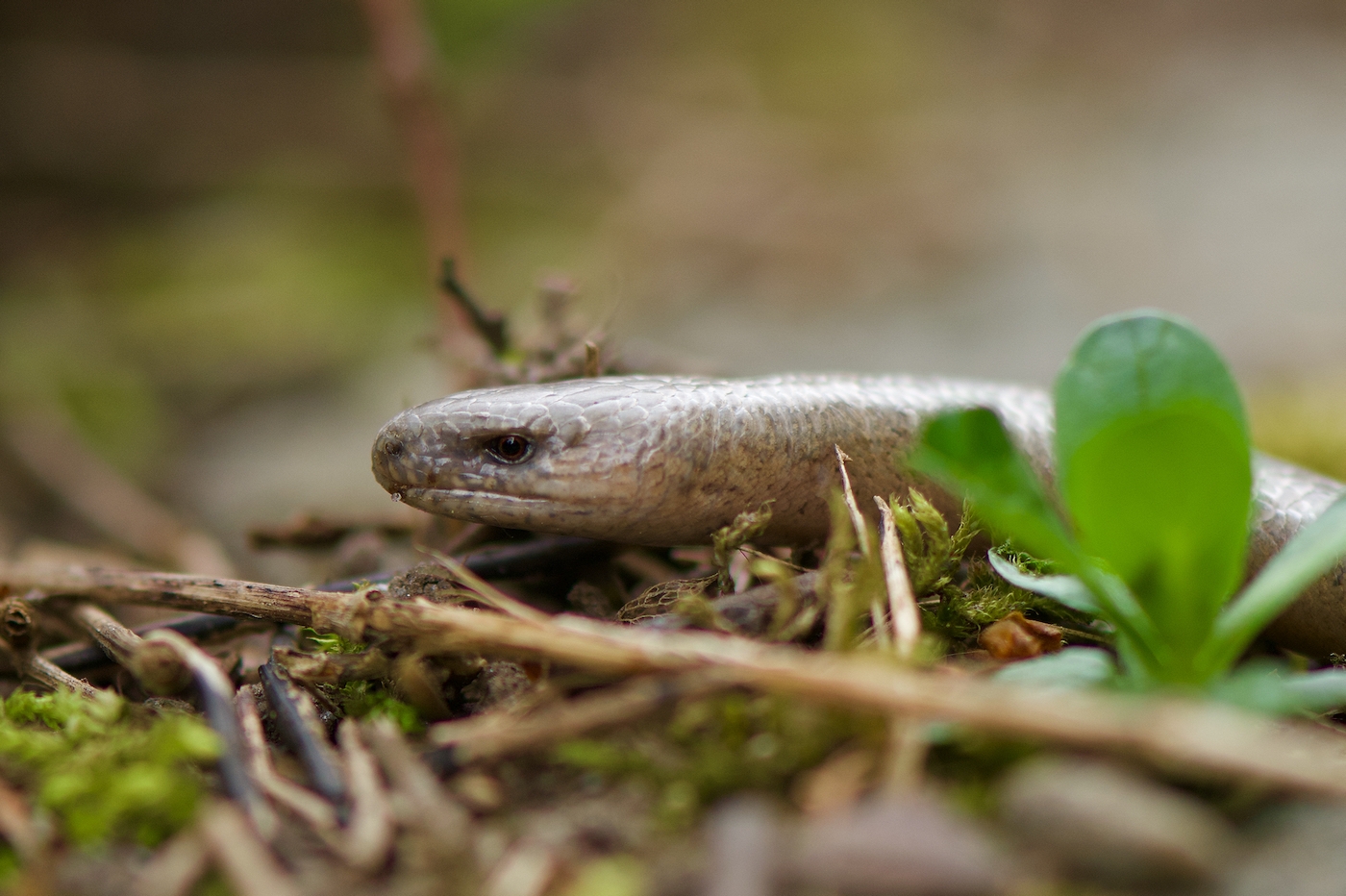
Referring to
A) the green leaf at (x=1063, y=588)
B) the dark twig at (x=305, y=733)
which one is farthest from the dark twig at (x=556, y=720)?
the green leaf at (x=1063, y=588)

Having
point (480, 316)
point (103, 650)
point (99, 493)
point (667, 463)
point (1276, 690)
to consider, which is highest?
point (480, 316)

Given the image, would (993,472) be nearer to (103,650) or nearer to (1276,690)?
(1276,690)

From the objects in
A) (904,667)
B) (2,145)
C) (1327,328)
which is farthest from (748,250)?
(904,667)

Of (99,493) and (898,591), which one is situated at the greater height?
(898,591)

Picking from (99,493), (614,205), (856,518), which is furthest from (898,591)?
(614,205)

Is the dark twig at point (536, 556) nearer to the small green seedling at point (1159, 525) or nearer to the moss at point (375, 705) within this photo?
the moss at point (375, 705)

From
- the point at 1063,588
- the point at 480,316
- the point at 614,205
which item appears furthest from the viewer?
the point at 614,205

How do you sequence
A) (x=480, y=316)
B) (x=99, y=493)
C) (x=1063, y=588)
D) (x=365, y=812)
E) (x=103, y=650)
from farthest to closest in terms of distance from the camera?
(x=99, y=493), (x=480, y=316), (x=103, y=650), (x=1063, y=588), (x=365, y=812)
